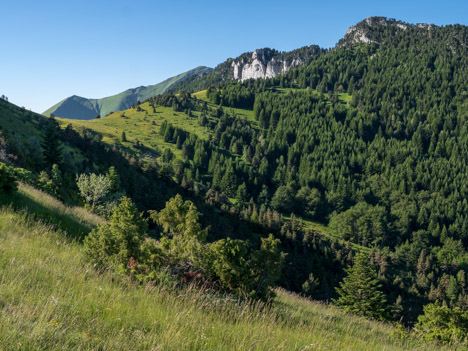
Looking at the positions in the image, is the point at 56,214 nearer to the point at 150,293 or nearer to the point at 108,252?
the point at 108,252

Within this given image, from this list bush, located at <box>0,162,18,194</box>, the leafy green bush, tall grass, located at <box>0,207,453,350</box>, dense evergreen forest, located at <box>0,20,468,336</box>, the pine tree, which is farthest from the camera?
dense evergreen forest, located at <box>0,20,468,336</box>

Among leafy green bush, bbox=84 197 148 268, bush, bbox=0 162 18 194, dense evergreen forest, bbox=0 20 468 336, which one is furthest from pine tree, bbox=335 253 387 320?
bush, bbox=0 162 18 194

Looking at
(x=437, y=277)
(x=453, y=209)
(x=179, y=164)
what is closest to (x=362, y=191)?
(x=453, y=209)

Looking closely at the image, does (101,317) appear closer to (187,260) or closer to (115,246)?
(115,246)

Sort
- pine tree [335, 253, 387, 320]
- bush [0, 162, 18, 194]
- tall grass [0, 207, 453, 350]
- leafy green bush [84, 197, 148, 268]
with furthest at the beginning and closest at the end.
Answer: pine tree [335, 253, 387, 320] → bush [0, 162, 18, 194] → leafy green bush [84, 197, 148, 268] → tall grass [0, 207, 453, 350]

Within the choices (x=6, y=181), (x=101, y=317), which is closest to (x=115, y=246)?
(x=101, y=317)

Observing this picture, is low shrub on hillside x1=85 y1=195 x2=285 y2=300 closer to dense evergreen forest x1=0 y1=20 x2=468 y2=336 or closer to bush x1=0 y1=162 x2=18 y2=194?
bush x1=0 y1=162 x2=18 y2=194

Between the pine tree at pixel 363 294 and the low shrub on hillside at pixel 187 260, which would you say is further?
the pine tree at pixel 363 294

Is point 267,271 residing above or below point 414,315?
above

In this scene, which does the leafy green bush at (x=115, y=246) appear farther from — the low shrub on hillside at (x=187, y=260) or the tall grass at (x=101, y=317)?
the tall grass at (x=101, y=317)

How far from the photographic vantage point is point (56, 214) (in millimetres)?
12453

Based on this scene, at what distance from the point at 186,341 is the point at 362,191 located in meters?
188

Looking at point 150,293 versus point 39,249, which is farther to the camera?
point 39,249

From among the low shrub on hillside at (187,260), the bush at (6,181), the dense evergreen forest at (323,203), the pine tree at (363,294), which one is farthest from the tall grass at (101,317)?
the dense evergreen forest at (323,203)
